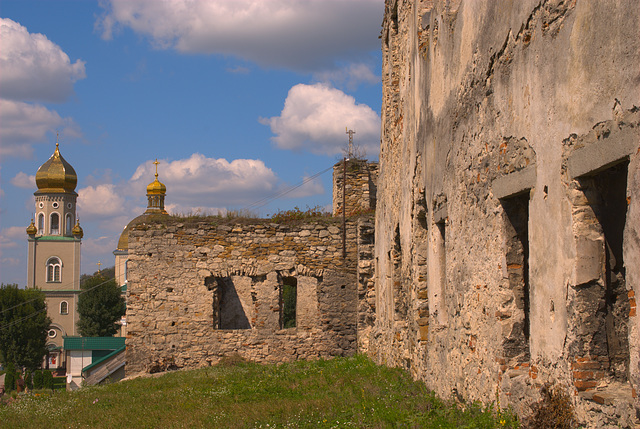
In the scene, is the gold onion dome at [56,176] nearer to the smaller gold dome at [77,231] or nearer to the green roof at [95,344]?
the smaller gold dome at [77,231]

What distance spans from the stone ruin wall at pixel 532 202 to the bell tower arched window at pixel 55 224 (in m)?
75.2

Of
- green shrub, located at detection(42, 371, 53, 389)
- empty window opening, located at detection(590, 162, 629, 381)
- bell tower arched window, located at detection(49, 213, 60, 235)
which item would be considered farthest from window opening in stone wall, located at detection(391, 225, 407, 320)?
bell tower arched window, located at detection(49, 213, 60, 235)

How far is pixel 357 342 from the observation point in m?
14.5

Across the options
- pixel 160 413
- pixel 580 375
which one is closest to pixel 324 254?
pixel 160 413

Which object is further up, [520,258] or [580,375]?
[520,258]

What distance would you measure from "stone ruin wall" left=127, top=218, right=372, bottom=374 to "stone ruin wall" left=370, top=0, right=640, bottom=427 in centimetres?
701

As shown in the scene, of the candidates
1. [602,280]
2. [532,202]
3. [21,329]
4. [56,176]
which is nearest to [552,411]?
[602,280]

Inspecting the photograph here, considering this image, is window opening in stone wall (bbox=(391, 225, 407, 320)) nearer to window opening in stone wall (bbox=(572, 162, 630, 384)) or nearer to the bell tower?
window opening in stone wall (bbox=(572, 162, 630, 384))

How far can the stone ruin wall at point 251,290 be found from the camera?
14234 mm

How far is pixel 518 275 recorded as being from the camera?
4.42 metres

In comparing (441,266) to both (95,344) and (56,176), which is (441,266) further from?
(56,176)

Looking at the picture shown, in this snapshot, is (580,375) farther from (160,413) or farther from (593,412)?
(160,413)

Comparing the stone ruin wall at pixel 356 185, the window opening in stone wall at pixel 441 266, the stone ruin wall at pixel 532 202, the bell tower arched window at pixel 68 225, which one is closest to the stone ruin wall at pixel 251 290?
the stone ruin wall at pixel 356 185

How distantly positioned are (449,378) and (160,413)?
396 centimetres
